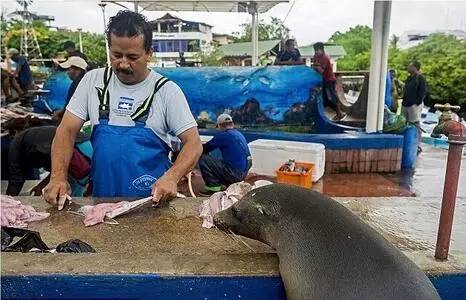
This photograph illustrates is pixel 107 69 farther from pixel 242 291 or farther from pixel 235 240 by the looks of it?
pixel 242 291

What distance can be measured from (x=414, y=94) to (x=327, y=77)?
226 cm

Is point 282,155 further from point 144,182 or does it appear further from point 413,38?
point 413,38

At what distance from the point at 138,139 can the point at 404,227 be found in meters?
1.35

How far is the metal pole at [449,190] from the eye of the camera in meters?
1.48

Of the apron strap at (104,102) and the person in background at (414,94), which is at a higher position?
the apron strap at (104,102)

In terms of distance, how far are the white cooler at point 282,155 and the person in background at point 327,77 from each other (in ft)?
8.21

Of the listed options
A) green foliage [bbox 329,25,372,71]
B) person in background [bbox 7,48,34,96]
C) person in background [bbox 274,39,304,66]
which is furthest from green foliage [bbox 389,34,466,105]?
person in background [bbox 7,48,34,96]

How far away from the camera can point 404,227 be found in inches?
83.7

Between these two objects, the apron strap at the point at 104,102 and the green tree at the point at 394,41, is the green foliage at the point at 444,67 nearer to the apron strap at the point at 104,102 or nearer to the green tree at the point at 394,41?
the green tree at the point at 394,41

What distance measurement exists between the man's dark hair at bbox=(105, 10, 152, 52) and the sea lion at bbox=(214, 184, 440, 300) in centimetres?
114

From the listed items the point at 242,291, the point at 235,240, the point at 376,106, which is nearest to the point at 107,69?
the point at 235,240


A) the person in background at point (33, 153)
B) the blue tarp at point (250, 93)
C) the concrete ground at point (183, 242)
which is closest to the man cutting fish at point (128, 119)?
the concrete ground at point (183, 242)

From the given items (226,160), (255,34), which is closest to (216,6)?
(255,34)

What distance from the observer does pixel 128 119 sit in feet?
7.94
